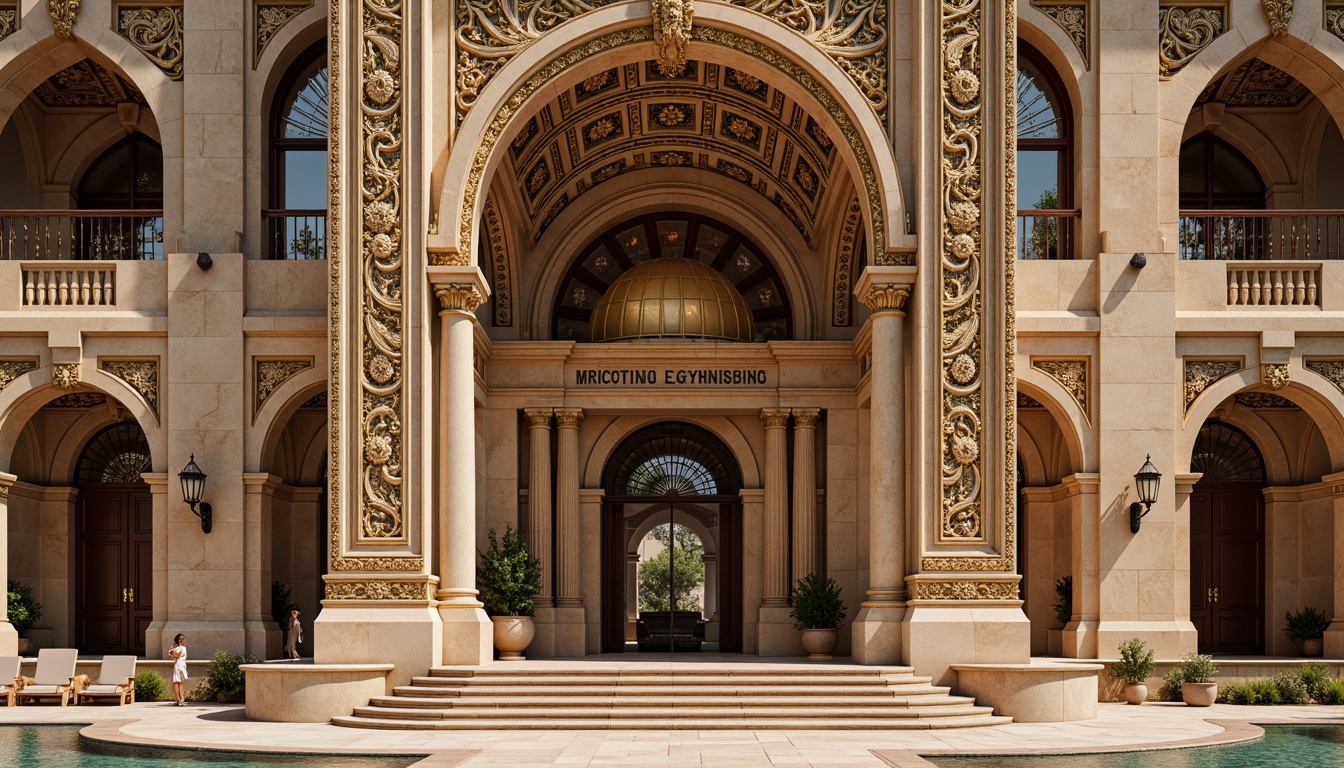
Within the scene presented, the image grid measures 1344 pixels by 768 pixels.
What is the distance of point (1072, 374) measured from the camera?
24641 mm

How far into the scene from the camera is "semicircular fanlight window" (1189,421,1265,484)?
2786cm

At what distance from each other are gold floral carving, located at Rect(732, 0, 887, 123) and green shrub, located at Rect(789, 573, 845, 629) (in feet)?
27.4

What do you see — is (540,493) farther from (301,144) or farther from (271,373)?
(301,144)

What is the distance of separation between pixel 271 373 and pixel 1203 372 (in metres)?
15.7

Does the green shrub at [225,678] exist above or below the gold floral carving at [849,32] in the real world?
A: below

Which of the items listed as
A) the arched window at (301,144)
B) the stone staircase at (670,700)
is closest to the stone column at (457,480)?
the stone staircase at (670,700)

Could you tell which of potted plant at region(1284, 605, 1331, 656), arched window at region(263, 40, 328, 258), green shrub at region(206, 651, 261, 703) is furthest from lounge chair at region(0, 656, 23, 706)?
potted plant at region(1284, 605, 1331, 656)

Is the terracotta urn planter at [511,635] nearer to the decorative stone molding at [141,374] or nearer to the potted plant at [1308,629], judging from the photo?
the decorative stone molding at [141,374]

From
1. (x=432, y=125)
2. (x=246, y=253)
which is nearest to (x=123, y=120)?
(x=246, y=253)

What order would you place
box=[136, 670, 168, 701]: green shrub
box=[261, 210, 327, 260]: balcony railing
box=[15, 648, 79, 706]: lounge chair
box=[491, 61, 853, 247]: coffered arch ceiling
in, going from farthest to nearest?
box=[491, 61, 853, 247]: coffered arch ceiling
box=[261, 210, 327, 260]: balcony railing
box=[136, 670, 168, 701]: green shrub
box=[15, 648, 79, 706]: lounge chair

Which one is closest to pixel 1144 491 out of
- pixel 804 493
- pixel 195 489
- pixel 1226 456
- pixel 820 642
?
pixel 1226 456

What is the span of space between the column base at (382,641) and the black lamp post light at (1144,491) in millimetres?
11433

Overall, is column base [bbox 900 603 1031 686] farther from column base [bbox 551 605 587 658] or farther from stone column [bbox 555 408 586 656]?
stone column [bbox 555 408 586 656]

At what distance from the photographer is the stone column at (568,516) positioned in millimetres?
28312
